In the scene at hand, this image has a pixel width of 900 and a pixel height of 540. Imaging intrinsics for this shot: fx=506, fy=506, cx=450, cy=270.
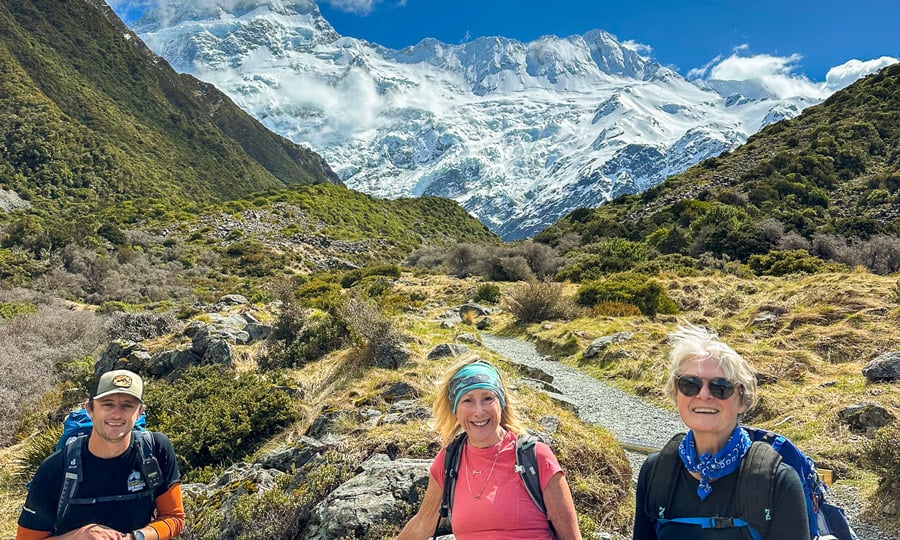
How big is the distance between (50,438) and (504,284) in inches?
763

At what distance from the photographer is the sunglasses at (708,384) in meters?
2.37

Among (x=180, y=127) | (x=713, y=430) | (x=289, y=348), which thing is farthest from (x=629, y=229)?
(x=180, y=127)

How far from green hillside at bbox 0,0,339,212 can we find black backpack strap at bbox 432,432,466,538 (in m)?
48.6

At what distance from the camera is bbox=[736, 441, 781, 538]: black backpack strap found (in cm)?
202

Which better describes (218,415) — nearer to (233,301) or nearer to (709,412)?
(709,412)

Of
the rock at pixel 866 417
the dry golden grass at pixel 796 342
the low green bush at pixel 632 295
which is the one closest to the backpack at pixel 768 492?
the dry golden grass at pixel 796 342

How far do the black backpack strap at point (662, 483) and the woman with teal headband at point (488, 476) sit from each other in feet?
1.28

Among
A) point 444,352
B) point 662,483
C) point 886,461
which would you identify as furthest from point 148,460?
point 444,352

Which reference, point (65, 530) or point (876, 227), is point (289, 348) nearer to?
point (65, 530)

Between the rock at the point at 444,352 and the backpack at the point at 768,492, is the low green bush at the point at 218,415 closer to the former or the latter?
the rock at the point at 444,352

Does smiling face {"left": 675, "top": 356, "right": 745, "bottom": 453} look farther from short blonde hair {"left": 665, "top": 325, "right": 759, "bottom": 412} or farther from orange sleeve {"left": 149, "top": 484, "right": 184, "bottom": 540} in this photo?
orange sleeve {"left": 149, "top": 484, "right": 184, "bottom": 540}

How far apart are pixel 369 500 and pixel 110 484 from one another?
177 centimetres

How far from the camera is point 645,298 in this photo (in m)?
15.5

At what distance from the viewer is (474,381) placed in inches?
115
